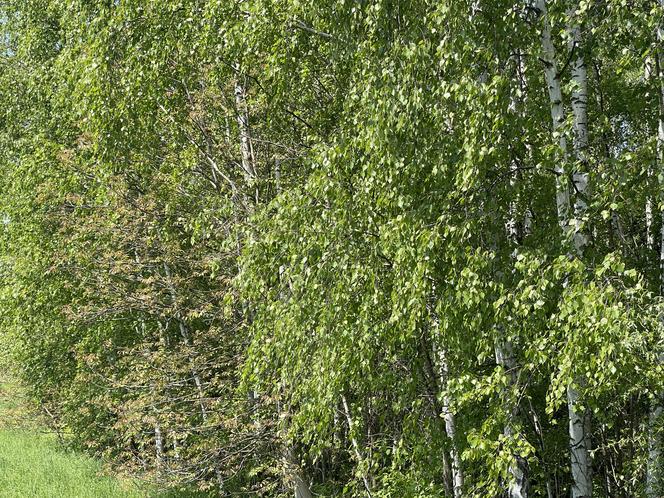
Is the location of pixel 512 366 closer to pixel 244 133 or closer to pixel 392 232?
pixel 392 232

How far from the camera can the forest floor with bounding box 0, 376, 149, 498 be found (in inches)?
481

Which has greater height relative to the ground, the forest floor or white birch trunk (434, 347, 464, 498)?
white birch trunk (434, 347, 464, 498)

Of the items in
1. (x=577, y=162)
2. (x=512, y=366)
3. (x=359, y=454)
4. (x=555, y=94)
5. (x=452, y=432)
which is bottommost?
(x=359, y=454)

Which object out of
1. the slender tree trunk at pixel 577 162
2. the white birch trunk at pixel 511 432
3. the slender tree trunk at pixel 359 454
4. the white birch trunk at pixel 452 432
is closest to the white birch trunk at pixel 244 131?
the slender tree trunk at pixel 359 454

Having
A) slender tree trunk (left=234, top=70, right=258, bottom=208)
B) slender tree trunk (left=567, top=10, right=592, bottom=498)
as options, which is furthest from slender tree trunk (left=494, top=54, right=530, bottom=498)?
slender tree trunk (left=234, top=70, right=258, bottom=208)

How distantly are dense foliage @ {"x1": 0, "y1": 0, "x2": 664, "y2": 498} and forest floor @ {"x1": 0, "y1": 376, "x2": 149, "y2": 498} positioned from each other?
1475 mm

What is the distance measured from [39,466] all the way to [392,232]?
11.5 m

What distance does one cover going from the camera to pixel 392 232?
214 inches

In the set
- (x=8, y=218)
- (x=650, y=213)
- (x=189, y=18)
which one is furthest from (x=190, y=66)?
(x=8, y=218)

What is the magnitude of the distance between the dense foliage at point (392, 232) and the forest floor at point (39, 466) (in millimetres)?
1475

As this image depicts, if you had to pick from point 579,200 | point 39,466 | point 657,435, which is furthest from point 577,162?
point 39,466

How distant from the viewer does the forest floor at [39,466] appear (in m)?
12.2

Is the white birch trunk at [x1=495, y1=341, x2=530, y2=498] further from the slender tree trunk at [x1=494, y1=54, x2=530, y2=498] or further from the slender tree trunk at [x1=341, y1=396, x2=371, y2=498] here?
the slender tree trunk at [x1=341, y1=396, x2=371, y2=498]

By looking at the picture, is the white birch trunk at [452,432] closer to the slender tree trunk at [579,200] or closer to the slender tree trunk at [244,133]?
the slender tree trunk at [579,200]
